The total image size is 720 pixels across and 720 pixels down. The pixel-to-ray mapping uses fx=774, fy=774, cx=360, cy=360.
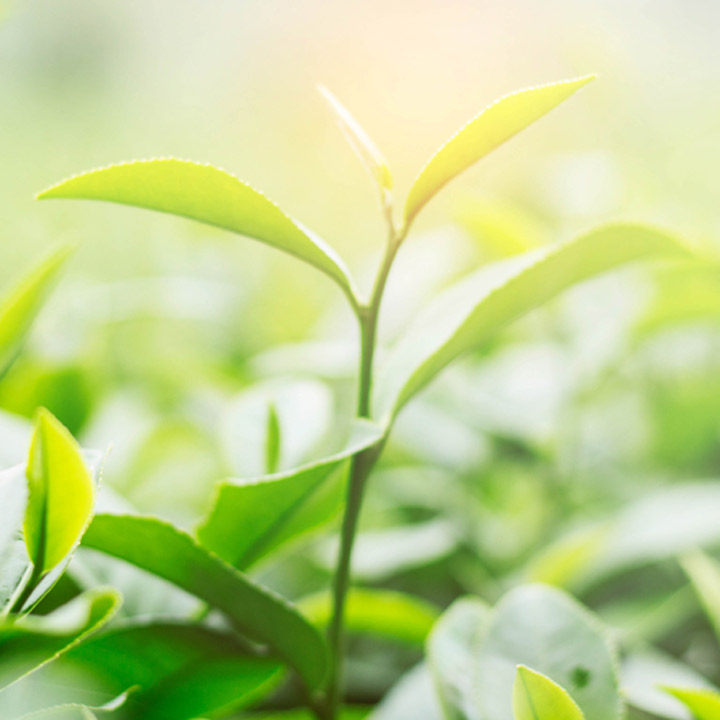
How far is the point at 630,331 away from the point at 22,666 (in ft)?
1.59

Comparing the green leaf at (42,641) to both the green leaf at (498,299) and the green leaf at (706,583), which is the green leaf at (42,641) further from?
the green leaf at (706,583)

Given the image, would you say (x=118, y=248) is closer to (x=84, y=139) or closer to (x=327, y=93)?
(x=84, y=139)

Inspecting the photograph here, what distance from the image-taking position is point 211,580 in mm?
286

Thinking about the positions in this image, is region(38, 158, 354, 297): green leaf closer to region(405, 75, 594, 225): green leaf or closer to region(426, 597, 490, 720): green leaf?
region(405, 75, 594, 225): green leaf

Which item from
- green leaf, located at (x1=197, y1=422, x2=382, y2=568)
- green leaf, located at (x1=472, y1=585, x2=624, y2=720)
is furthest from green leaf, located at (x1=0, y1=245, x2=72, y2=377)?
green leaf, located at (x1=472, y1=585, x2=624, y2=720)

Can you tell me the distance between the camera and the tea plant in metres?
0.26

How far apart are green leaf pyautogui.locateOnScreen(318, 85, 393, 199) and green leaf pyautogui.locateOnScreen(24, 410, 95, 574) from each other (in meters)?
0.14

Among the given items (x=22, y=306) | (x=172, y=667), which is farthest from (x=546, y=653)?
(x=22, y=306)

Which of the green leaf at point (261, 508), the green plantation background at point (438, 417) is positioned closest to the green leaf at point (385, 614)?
the green plantation background at point (438, 417)

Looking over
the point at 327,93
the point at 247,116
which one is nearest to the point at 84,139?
the point at 247,116

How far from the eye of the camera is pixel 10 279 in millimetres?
954

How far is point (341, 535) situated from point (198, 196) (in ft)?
0.45

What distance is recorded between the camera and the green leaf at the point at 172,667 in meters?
0.29

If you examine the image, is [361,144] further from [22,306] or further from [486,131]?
[22,306]
